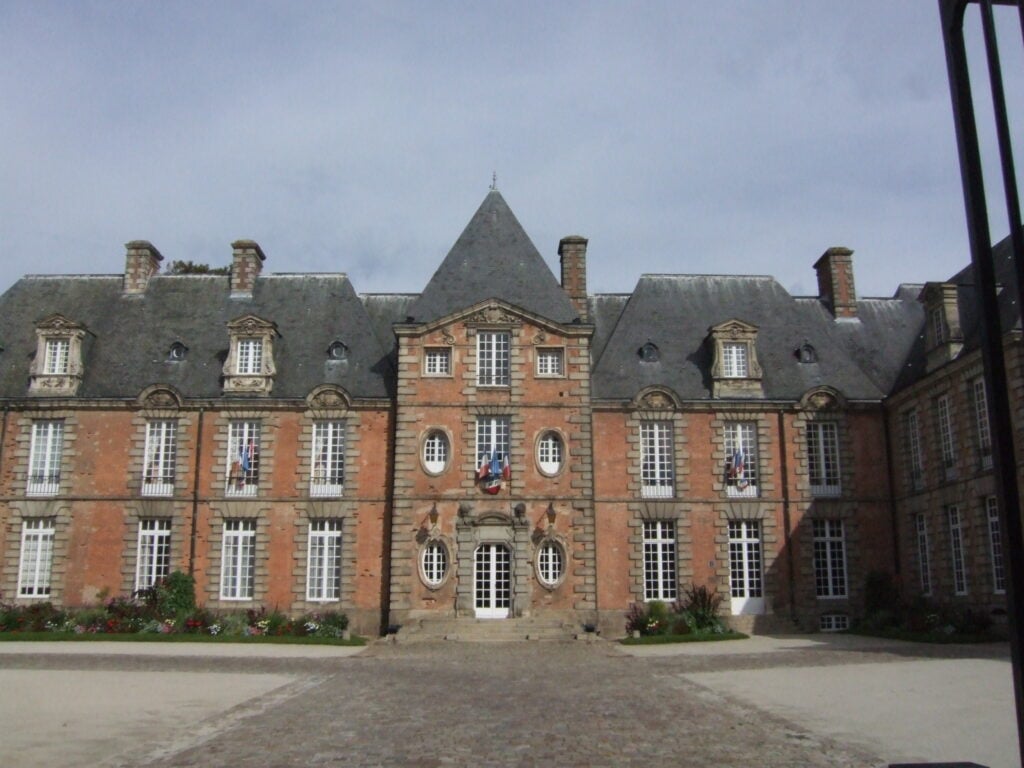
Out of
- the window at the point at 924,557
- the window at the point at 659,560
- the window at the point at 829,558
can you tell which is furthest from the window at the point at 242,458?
the window at the point at 924,557

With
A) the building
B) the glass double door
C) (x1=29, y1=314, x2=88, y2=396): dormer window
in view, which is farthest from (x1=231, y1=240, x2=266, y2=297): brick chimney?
the glass double door

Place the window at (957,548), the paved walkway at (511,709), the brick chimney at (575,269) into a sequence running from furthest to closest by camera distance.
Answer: the brick chimney at (575,269)
the window at (957,548)
the paved walkway at (511,709)

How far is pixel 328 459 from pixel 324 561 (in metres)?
2.63

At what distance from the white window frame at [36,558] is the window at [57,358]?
12.9 feet

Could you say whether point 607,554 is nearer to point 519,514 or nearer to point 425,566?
point 519,514

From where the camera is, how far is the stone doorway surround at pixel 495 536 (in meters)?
23.9

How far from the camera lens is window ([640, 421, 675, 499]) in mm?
25156

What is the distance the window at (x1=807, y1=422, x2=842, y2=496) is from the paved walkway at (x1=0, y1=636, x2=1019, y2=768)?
293 inches

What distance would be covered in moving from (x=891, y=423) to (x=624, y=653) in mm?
10725

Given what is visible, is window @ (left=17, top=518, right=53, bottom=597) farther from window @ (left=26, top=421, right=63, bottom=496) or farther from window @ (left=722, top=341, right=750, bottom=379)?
window @ (left=722, top=341, right=750, bottom=379)

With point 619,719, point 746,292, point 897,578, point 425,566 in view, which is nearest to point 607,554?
point 425,566

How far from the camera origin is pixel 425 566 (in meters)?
24.1

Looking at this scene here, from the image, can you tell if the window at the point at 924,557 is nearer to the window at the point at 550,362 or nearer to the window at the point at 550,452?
the window at the point at 550,452

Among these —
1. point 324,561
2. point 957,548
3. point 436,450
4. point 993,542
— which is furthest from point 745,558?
point 324,561
